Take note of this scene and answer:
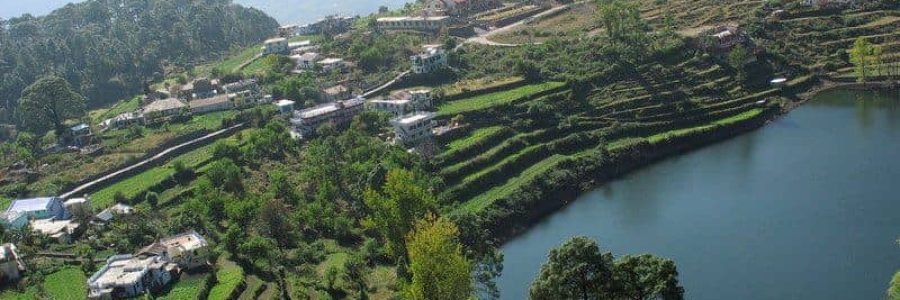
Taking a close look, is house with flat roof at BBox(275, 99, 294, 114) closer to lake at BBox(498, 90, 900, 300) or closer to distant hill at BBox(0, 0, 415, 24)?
lake at BBox(498, 90, 900, 300)

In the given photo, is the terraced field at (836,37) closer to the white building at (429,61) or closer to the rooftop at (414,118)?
the white building at (429,61)

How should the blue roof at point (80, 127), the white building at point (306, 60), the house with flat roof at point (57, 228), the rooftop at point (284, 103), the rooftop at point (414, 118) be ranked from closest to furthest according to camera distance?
the house with flat roof at point (57, 228) < the rooftop at point (414, 118) < the blue roof at point (80, 127) < the rooftop at point (284, 103) < the white building at point (306, 60)

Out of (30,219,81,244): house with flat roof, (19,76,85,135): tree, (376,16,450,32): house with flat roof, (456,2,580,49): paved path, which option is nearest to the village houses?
(30,219,81,244): house with flat roof

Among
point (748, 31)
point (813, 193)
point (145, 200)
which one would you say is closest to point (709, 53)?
point (748, 31)

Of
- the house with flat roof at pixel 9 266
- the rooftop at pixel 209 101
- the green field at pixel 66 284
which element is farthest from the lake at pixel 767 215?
the rooftop at pixel 209 101

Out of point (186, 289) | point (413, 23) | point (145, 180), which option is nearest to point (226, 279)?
point (186, 289)

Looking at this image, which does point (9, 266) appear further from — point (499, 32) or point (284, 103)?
point (499, 32)

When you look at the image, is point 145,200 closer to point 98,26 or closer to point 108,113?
point 108,113

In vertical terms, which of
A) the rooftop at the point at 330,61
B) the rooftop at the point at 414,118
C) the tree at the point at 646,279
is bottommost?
the tree at the point at 646,279
